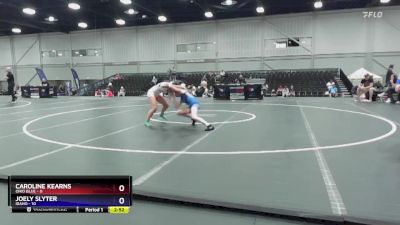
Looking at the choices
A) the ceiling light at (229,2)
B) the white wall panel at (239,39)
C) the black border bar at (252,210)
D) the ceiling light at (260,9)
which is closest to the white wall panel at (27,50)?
the white wall panel at (239,39)

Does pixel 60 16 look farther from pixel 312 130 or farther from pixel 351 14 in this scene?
pixel 312 130

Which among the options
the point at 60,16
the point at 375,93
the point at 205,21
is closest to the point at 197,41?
the point at 205,21

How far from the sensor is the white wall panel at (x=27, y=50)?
3766 cm

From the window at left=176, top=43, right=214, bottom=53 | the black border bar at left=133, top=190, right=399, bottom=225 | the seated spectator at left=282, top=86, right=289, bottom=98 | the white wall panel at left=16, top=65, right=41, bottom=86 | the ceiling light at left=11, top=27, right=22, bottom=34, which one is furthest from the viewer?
the white wall panel at left=16, top=65, right=41, bottom=86

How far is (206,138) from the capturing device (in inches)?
255

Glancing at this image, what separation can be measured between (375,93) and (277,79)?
11.8m

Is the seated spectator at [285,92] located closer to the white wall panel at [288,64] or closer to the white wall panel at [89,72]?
the white wall panel at [288,64]

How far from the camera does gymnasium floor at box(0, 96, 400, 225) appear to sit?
298 centimetres

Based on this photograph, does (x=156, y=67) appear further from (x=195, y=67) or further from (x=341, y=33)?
(x=341, y=33)

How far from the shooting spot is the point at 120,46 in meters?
34.3

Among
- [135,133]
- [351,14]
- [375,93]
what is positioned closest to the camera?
[135,133]

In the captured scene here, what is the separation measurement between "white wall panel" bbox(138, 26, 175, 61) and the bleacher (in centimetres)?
232

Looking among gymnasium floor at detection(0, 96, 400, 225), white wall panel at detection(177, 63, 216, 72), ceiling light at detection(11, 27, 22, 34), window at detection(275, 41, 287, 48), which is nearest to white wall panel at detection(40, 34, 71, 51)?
ceiling light at detection(11, 27, 22, 34)

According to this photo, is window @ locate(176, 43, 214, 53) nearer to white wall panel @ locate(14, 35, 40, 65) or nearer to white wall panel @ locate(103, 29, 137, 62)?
white wall panel @ locate(103, 29, 137, 62)
